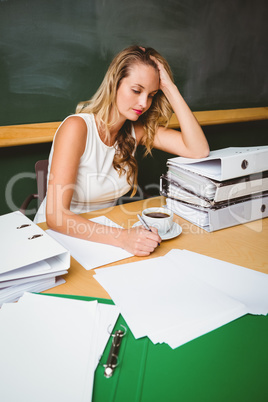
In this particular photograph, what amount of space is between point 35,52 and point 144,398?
6.45ft

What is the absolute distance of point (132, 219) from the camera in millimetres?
1241

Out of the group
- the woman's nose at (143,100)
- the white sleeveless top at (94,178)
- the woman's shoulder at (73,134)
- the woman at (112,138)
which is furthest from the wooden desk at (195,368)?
the woman's nose at (143,100)

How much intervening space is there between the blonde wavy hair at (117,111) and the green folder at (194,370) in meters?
1.07

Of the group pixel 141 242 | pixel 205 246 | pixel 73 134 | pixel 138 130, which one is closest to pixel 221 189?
pixel 205 246

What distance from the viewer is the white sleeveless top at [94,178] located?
1.49 metres

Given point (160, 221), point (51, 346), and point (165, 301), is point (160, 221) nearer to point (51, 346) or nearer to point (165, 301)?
point (165, 301)

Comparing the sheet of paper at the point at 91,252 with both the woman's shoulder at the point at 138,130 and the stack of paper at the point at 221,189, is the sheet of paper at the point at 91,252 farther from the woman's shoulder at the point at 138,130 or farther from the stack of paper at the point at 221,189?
the woman's shoulder at the point at 138,130

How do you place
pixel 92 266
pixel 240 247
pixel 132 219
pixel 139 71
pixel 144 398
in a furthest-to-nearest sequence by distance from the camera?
pixel 139 71 → pixel 132 219 → pixel 240 247 → pixel 92 266 → pixel 144 398

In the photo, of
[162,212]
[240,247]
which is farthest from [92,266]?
[240,247]

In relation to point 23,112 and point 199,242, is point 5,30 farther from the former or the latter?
point 199,242

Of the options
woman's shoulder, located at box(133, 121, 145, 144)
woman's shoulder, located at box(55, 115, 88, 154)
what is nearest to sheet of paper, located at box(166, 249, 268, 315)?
woman's shoulder, located at box(55, 115, 88, 154)

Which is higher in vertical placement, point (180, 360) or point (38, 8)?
point (38, 8)

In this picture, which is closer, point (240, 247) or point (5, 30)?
point (240, 247)

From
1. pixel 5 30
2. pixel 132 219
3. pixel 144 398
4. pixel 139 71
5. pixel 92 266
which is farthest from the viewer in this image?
pixel 5 30
